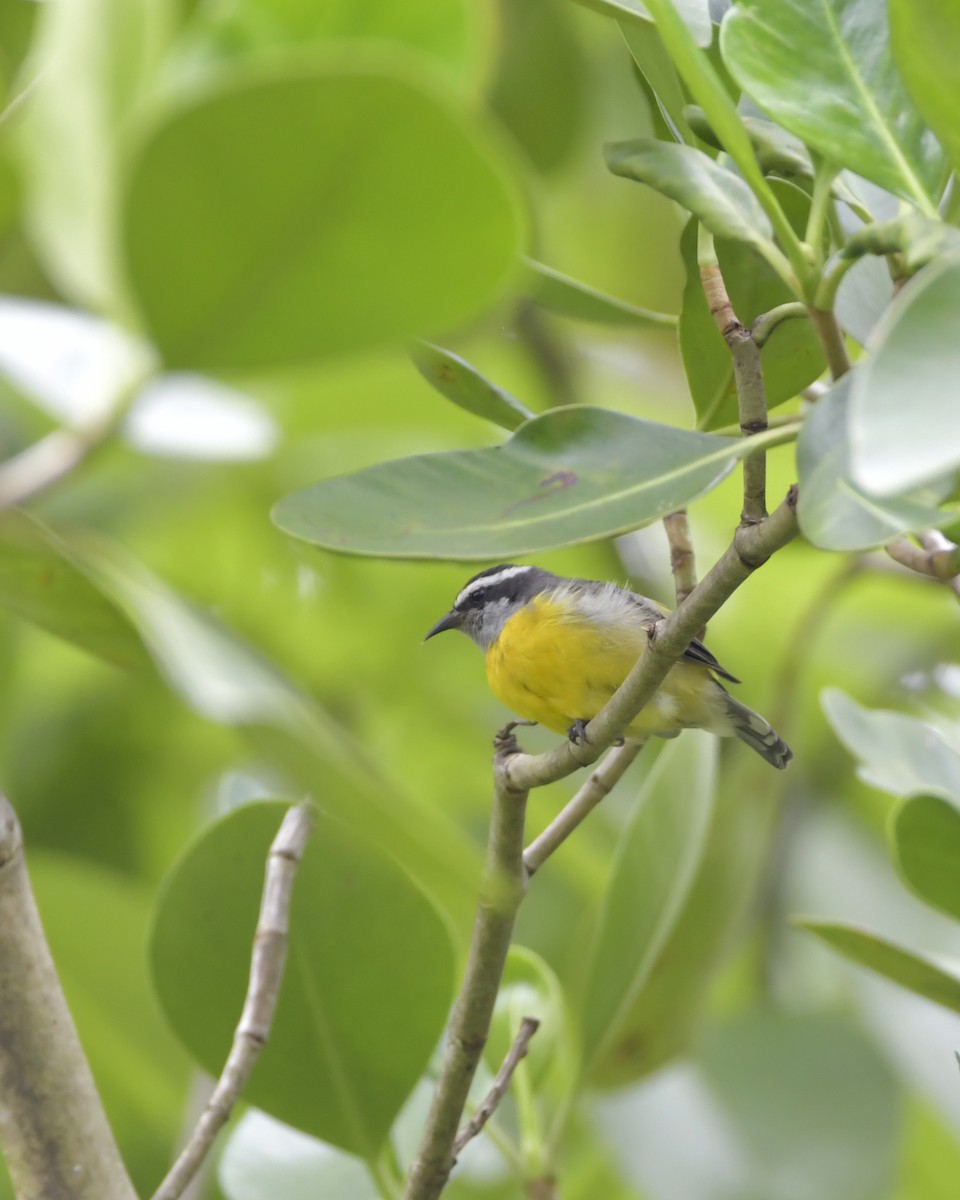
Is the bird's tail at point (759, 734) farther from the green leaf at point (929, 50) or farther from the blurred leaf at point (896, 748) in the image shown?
the green leaf at point (929, 50)

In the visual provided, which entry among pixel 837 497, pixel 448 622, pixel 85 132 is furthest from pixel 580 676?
pixel 85 132

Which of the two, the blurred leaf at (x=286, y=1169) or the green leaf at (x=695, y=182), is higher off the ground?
the green leaf at (x=695, y=182)

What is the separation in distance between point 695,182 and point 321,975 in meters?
0.92

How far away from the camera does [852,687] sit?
326 cm

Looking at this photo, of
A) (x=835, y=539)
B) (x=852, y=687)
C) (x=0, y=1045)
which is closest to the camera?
(x=835, y=539)

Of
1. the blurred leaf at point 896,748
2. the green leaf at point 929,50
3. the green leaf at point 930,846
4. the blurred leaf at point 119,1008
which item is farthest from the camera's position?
the blurred leaf at point 119,1008

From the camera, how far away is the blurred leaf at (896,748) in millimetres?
1660

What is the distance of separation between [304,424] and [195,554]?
25.5 inches

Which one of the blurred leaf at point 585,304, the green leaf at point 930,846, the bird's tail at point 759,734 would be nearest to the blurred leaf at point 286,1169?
the green leaf at point 930,846

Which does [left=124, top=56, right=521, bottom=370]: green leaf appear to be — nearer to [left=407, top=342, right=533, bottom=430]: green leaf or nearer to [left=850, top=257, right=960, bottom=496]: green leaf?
[left=850, top=257, right=960, bottom=496]: green leaf

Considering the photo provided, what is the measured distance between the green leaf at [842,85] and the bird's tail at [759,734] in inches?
52.5

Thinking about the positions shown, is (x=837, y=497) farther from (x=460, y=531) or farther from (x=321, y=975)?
(x=321, y=975)

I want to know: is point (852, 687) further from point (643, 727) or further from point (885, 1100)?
point (643, 727)

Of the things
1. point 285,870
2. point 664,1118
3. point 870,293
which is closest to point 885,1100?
point 664,1118
